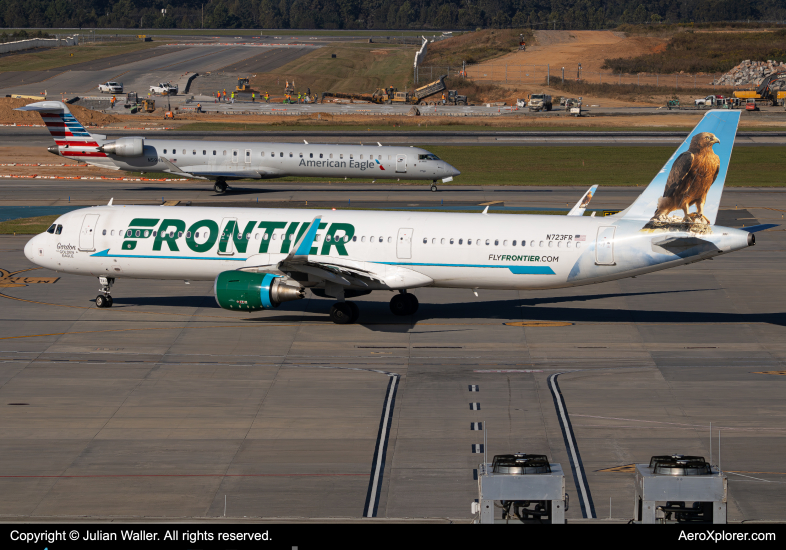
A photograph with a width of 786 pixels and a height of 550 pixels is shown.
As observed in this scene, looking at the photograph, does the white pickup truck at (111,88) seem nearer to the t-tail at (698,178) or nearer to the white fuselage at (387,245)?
the white fuselage at (387,245)

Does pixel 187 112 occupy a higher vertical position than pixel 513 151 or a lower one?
higher

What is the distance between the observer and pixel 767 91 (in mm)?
157250

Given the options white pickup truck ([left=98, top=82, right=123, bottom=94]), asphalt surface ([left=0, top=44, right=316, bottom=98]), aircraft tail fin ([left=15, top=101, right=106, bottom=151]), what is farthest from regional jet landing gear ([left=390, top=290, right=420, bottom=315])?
white pickup truck ([left=98, top=82, right=123, bottom=94])

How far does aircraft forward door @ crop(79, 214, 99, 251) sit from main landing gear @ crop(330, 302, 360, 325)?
38.4ft

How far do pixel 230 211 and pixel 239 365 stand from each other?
377 inches

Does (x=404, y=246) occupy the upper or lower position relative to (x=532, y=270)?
upper

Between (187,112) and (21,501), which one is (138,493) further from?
(187,112)

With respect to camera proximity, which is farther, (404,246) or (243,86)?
(243,86)

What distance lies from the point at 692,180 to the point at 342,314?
16019 millimetres

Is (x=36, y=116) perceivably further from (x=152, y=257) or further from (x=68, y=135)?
(x=152, y=257)

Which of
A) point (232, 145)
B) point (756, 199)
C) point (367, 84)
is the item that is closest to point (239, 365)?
point (232, 145)

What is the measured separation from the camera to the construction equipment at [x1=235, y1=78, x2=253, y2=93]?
6594 inches

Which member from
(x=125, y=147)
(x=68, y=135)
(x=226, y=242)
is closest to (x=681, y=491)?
(x=226, y=242)

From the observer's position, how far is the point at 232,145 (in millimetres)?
77625
